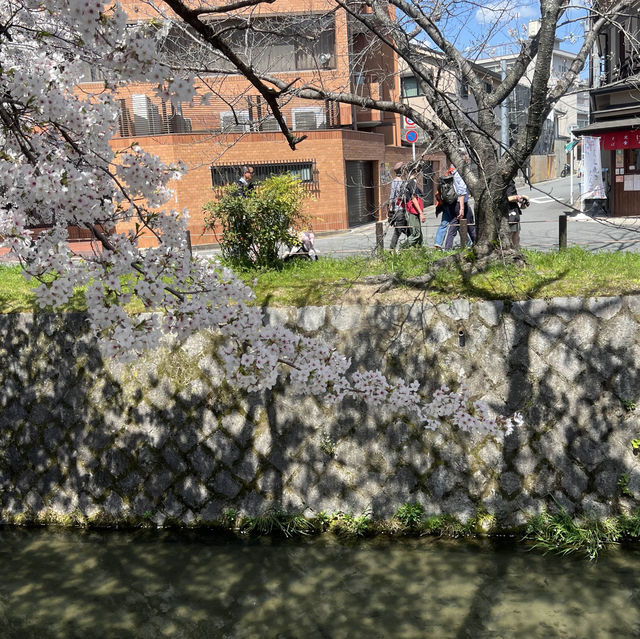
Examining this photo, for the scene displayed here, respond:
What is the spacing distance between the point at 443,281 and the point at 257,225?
260 centimetres

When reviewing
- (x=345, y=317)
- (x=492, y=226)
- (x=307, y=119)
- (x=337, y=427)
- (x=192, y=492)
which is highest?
(x=307, y=119)

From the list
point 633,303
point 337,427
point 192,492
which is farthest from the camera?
point 192,492

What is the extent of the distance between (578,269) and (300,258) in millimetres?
3443

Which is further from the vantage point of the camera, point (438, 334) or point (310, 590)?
point (438, 334)

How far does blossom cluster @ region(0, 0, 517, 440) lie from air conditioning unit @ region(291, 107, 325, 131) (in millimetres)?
22692

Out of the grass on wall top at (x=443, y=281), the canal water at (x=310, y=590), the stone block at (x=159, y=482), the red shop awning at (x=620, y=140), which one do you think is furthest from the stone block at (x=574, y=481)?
the red shop awning at (x=620, y=140)

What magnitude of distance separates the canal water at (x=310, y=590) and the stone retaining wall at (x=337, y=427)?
466mm

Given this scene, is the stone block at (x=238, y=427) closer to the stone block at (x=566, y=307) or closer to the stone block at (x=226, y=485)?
the stone block at (x=226, y=485)

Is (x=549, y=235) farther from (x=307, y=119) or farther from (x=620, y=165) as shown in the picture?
(x=307, y=119)

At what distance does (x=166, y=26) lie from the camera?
3.45 m

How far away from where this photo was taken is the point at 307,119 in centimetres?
2655

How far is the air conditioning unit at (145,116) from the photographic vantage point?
2512 centimetres

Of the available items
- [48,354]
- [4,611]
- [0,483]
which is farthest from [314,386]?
[0,483]

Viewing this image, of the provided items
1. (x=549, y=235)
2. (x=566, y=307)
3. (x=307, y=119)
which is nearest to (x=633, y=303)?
(x=566, y=307)
